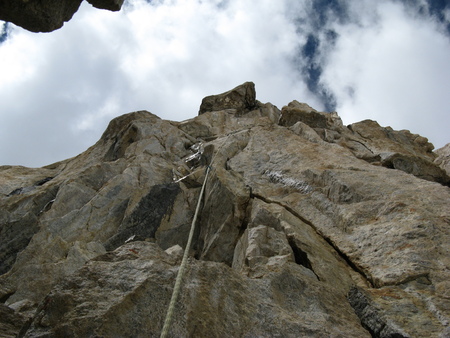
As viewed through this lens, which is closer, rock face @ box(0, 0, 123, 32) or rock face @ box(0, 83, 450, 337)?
rock face @ box(0, 83, 450, 337)

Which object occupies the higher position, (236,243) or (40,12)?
(40,12)

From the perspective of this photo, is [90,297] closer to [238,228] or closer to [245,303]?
[245,303]

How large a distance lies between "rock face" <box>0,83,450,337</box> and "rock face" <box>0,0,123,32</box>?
5.57m

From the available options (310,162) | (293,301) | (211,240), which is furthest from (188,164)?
(293,301)

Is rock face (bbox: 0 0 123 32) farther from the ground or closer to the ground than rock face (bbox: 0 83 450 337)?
farther from the ground

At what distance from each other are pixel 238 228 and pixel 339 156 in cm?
583

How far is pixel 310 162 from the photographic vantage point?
15.1m

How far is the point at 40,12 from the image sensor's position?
9.07 meters

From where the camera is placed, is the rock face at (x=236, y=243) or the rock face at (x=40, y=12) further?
the rock face at (x=40, y=12)

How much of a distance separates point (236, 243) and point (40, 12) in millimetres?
7638

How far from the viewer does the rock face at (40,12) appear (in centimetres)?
886

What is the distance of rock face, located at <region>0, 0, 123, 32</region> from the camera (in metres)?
8.86

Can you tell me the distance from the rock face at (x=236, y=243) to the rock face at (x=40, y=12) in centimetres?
557

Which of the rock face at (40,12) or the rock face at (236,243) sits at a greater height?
the rock face at (40,12)
